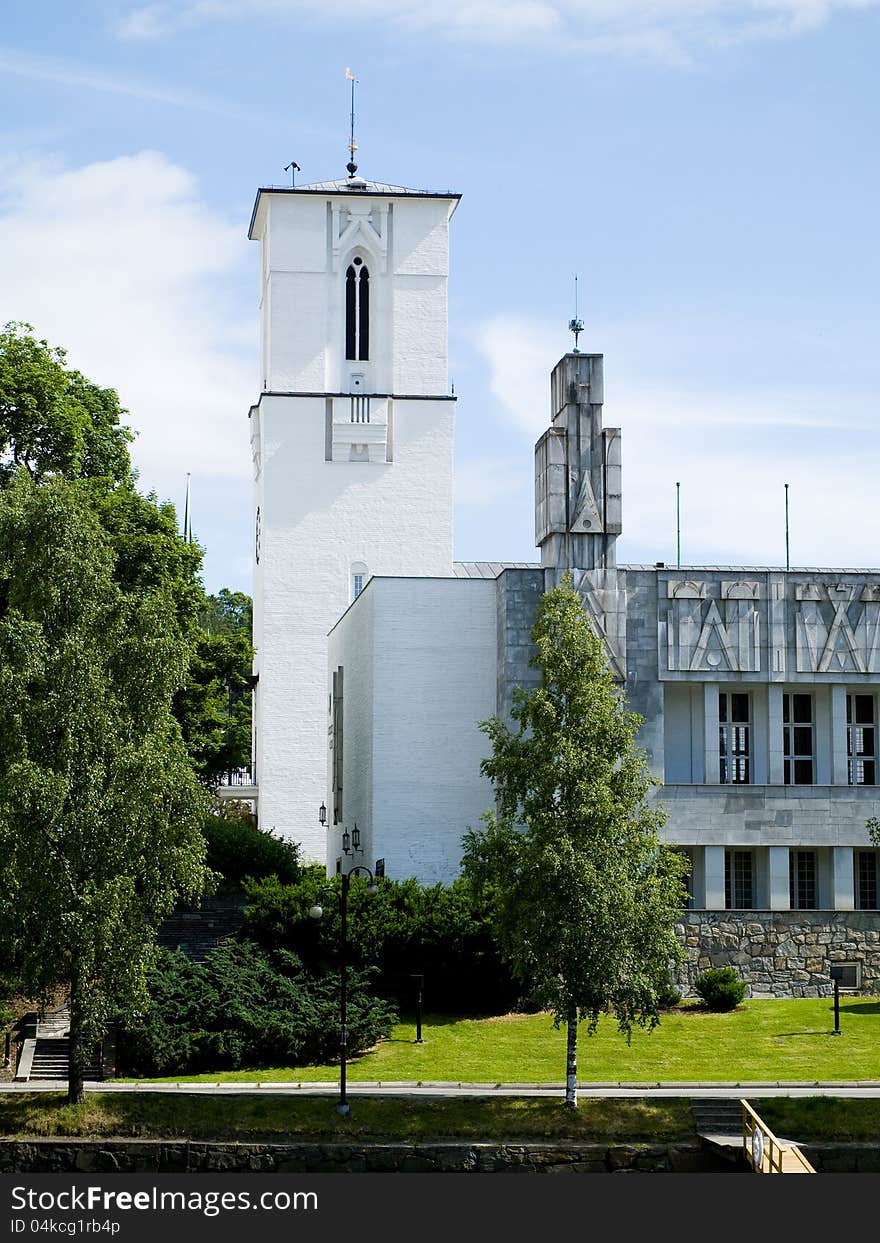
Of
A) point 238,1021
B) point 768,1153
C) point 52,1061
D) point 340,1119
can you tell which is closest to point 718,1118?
point 768,1153

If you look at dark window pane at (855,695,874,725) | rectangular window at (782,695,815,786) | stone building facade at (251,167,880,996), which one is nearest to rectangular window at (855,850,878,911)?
stone building facade at (251,167,880,996)

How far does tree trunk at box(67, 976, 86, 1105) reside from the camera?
32844 millimetres

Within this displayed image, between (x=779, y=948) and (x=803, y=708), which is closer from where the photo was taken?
(x=779, y=948)

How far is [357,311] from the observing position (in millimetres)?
68062

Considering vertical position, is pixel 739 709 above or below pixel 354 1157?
above

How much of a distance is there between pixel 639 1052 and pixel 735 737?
10580 mm

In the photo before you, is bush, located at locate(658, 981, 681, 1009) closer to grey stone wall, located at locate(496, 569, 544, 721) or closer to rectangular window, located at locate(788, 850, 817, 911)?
rectangular window, located at locate(788, 850, 817, 911)

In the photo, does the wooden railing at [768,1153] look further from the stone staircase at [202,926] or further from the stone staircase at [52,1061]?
the stone staircase at [202,926]

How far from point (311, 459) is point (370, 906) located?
1051 inches

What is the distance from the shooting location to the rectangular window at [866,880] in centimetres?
4616

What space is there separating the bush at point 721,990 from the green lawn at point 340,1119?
33.5 feet

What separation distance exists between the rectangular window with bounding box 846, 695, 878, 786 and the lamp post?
41.1ft

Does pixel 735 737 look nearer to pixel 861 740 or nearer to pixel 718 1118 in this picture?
pixel 861 740

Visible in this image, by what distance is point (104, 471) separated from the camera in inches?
2013
